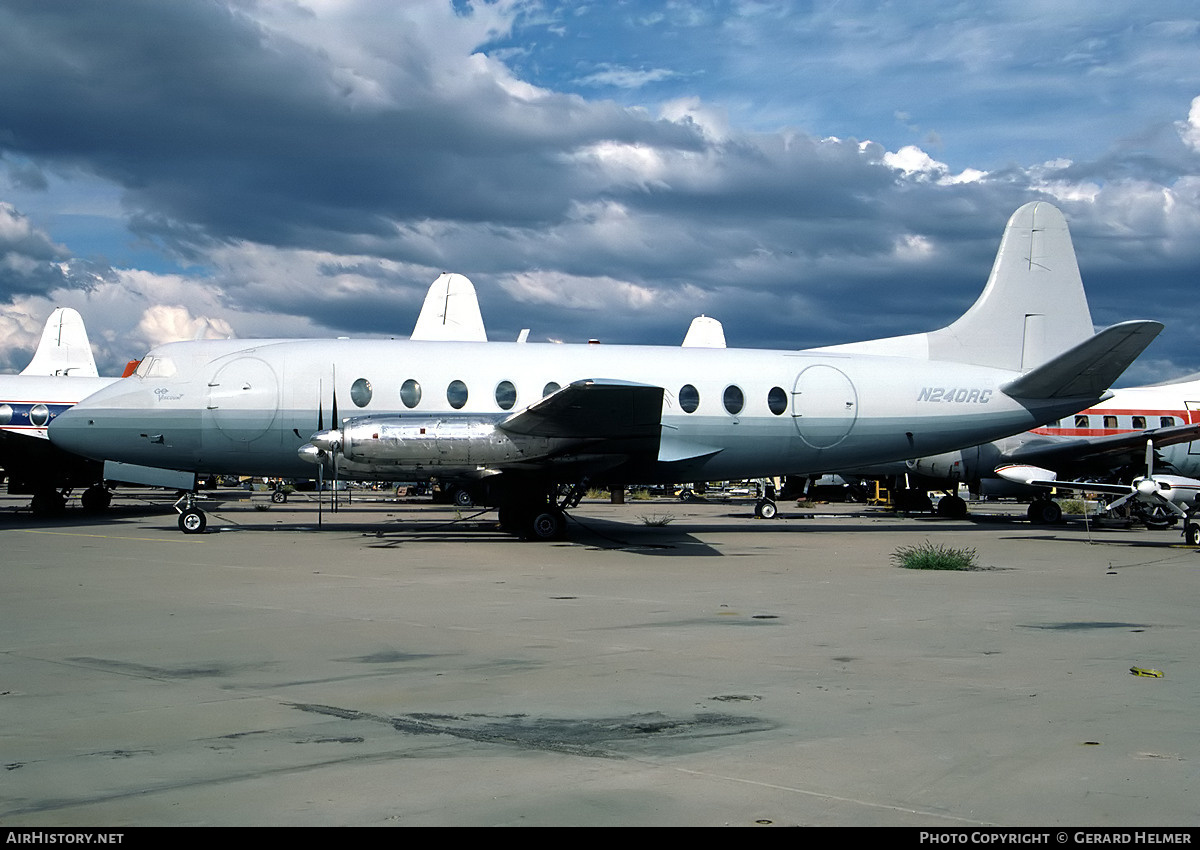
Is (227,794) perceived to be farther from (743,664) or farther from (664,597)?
(664,597)

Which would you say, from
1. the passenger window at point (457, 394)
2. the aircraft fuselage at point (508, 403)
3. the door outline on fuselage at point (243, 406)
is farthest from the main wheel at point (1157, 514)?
the door outline on fuselage at point (243, 406)

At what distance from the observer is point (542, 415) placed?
60.3 ft

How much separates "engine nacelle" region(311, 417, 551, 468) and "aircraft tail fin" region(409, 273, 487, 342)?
19973 mm

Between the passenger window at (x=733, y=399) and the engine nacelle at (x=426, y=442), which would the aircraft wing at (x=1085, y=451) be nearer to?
the passenger window at (x=733, y=399)

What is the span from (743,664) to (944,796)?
3.41 metres

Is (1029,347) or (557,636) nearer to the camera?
(557,636)

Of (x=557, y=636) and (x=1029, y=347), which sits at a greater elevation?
(x=1029, y=347)

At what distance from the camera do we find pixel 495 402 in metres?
21.0

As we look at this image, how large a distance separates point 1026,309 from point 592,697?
20.6 metres

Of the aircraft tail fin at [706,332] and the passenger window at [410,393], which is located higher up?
the aircraft tail fin at [706,332]

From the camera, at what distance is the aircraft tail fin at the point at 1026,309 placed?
24.1 m

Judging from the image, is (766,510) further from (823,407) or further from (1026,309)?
(1026,309)

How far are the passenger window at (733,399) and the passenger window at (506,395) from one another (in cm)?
453

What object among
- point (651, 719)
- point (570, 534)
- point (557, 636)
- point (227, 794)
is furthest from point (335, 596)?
point (570, 534)
